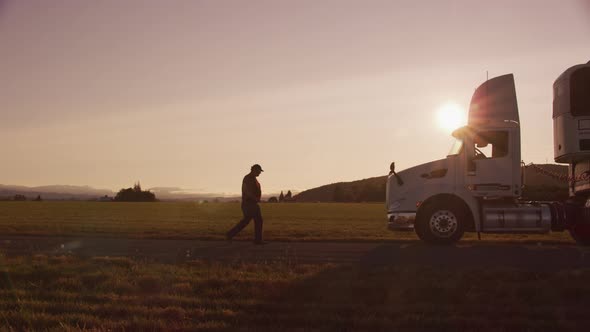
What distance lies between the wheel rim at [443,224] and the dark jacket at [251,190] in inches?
177

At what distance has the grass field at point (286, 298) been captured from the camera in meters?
6.33

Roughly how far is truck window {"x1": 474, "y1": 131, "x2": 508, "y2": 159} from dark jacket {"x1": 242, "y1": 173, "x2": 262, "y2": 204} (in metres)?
5.73

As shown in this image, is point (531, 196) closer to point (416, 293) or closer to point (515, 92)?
point (515, 92)

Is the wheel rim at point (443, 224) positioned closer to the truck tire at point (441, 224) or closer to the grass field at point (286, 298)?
the truck tire at point (441, 224)

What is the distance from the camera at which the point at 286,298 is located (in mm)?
7660

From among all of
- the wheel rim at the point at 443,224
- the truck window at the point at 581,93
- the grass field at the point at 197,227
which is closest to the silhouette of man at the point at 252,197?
the grass field at the point at 197,227

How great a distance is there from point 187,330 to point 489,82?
12289 mm

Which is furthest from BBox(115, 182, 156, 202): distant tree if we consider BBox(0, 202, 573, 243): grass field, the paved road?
the paved road

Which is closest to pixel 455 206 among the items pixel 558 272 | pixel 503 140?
pixel 503 140

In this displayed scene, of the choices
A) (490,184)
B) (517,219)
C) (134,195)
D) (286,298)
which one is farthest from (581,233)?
(134,195)

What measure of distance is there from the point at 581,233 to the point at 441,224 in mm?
4051

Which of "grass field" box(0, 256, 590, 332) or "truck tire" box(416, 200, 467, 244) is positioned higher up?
"truck tire" box(416, 200, 467, 244)

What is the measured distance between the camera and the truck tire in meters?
14.7

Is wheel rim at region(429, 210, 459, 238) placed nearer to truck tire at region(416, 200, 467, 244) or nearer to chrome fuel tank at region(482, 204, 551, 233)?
truck tire at region(416, 200, 467, 244)
